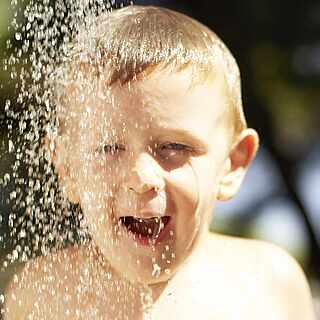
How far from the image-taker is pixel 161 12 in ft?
7.79

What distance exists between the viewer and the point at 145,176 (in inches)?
83.4

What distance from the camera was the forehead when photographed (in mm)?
2156

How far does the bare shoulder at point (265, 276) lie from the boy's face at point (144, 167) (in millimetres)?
310

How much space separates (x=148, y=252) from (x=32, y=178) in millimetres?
798

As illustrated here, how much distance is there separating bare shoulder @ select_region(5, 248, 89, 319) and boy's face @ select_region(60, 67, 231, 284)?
0.14 m

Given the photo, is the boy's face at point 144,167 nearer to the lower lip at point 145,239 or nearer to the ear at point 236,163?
the lower lip at point 145,239

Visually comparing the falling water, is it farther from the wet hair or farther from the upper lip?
the upper lip

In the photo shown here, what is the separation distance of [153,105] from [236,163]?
41 centimetres

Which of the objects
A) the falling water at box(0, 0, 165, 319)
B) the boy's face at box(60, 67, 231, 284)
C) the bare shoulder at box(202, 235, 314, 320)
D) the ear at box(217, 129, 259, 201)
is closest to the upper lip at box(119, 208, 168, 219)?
the boy's face at box(60, 67, 231, 284)

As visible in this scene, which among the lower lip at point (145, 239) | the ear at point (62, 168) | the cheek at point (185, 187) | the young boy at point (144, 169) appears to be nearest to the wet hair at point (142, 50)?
the young boy at point (144, 169)

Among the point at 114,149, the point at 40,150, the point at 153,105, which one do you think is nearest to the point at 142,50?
the point at 153,105

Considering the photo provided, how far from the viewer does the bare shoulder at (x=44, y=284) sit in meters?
2.34

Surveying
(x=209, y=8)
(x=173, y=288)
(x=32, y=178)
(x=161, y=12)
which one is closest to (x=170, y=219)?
(x=173, y=288)

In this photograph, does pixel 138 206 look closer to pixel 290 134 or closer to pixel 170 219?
pixel 170 219
